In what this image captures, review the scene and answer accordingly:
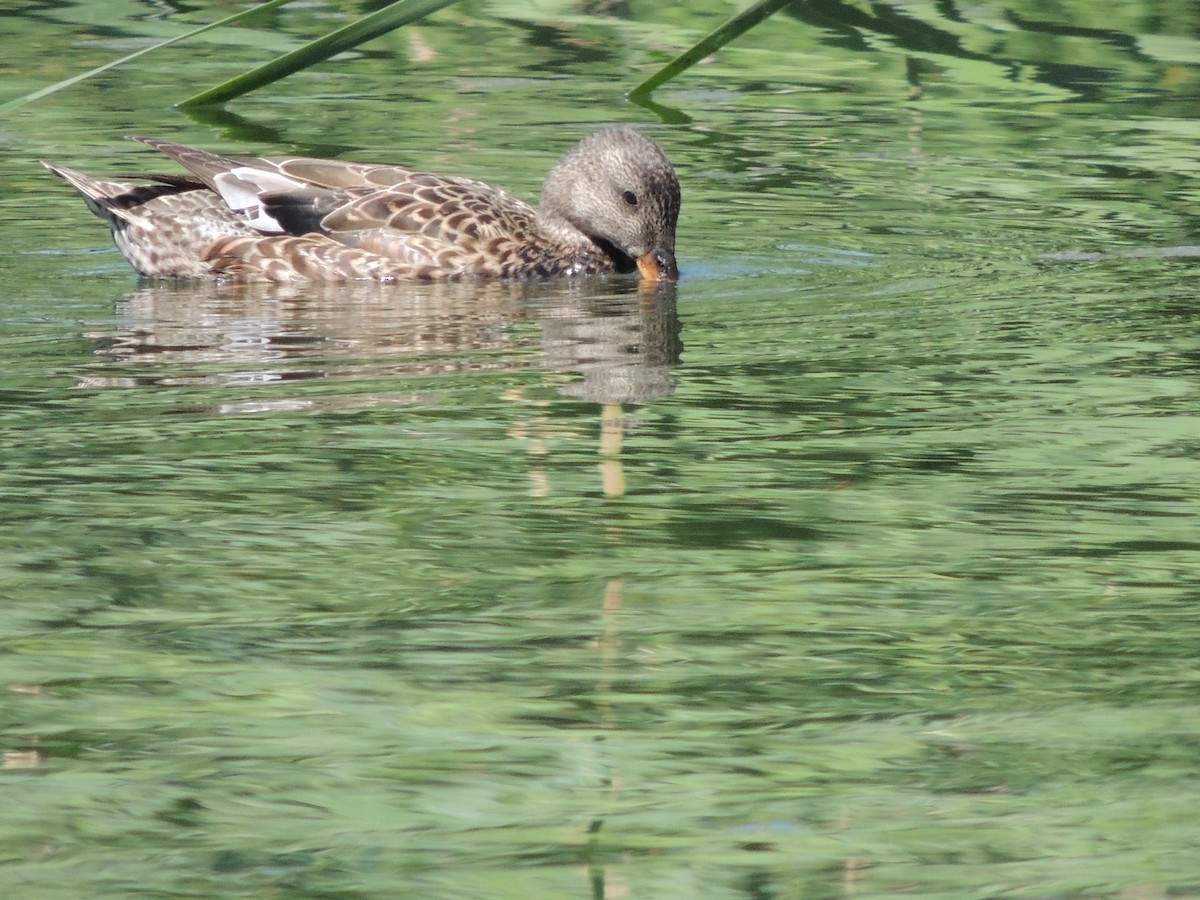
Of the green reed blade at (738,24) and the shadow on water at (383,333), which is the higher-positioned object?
the green reed blade at (738,24)

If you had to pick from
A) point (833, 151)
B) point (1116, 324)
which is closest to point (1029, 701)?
point (1116, 324)

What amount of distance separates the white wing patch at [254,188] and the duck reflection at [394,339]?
1.05ft

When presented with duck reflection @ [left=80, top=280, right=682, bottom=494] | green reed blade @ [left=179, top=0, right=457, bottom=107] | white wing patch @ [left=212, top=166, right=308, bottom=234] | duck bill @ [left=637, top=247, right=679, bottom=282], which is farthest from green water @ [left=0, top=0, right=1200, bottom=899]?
green reed blade @ [left=179, top=0, right=457, bottom=107]

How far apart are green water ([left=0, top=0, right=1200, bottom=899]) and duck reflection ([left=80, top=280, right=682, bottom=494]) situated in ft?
0.11

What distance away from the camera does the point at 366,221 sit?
9.62 meters

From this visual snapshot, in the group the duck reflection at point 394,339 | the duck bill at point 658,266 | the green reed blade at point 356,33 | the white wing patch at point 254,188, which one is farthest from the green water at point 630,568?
the green reed blade at point 356,33

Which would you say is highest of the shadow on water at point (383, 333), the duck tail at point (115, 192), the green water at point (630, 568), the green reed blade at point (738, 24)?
the green reed blade at point (738, 24)

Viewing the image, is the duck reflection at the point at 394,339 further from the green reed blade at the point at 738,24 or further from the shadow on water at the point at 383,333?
the green reed blade at the point at 738,24

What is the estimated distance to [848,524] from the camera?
5051 millimetres

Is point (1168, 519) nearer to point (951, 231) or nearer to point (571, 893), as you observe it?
point (571, 893)

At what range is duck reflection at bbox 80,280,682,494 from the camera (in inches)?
265

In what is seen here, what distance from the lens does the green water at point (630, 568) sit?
131 inches

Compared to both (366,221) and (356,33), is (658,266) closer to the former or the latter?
(366,221)

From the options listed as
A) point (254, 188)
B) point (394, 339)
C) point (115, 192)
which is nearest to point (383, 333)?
point (394, 339)
